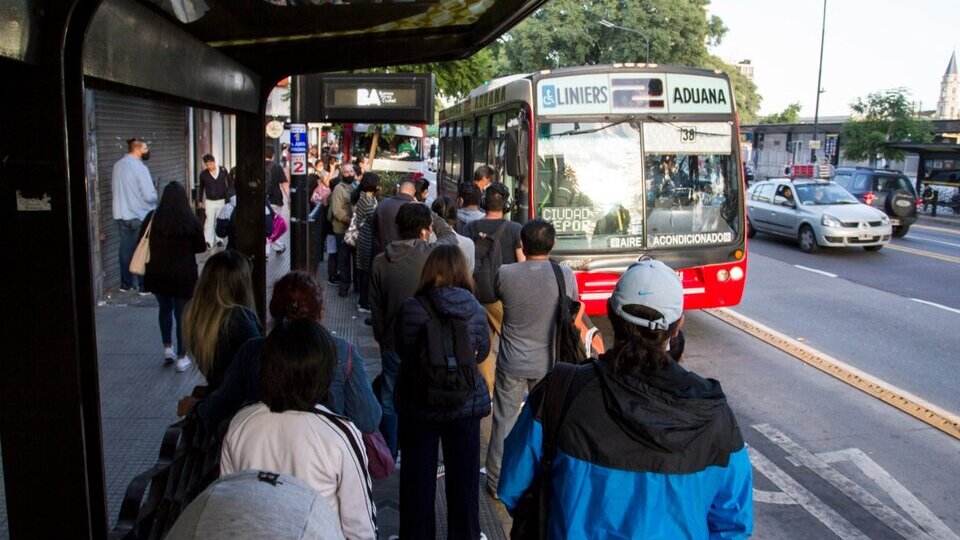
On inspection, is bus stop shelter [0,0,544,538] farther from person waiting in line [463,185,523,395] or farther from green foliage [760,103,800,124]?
green foliage [760,103,800,124]

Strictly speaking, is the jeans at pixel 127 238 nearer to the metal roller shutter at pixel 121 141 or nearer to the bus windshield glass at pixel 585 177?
the metal roller shutter at pixel 121 141

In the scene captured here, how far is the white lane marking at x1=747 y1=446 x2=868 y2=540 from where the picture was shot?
530 cm

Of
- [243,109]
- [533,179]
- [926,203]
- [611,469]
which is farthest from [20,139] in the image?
[926,203]

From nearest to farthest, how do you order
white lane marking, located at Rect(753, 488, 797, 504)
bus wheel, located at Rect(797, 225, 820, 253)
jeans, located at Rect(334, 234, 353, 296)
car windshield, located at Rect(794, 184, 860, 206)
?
white lane marking, located at Rect(753, 488, 797, 504) → jeans, located at Rect(334, 234, 353, 296) → bus wheel, located at Rect(797, 225, 820, 253) → car windshield, located at Rect(794, 184, 860, 206)

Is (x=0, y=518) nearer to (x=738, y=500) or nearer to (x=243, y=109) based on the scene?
(x=243, y=109)

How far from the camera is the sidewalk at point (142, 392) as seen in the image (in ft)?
17.3

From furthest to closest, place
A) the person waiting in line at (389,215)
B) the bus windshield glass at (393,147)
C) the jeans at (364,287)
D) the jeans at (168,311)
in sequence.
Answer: the bus windshield glass at (393,147)
the jeans at (364,287)
the person waiting in line at (389,215)
the jeans at (168,311)

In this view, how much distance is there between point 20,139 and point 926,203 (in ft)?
113

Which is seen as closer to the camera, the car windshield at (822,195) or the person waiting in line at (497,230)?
the person waiting in line at (497,230)

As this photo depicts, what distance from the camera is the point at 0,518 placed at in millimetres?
4906

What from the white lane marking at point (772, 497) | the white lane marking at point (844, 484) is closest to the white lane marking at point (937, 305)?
the white lane marking at point (844, 484)

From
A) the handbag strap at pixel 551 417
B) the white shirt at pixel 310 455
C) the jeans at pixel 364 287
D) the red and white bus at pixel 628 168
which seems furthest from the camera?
the jeans at pixel 364 287

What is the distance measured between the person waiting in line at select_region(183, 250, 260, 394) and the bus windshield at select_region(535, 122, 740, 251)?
216 inches

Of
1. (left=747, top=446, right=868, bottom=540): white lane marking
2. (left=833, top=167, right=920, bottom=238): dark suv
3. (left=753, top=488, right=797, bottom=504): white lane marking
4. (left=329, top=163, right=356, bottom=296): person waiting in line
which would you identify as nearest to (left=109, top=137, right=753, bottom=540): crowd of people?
(left=753, top=488, right=797, bottom=504): white lane marking
